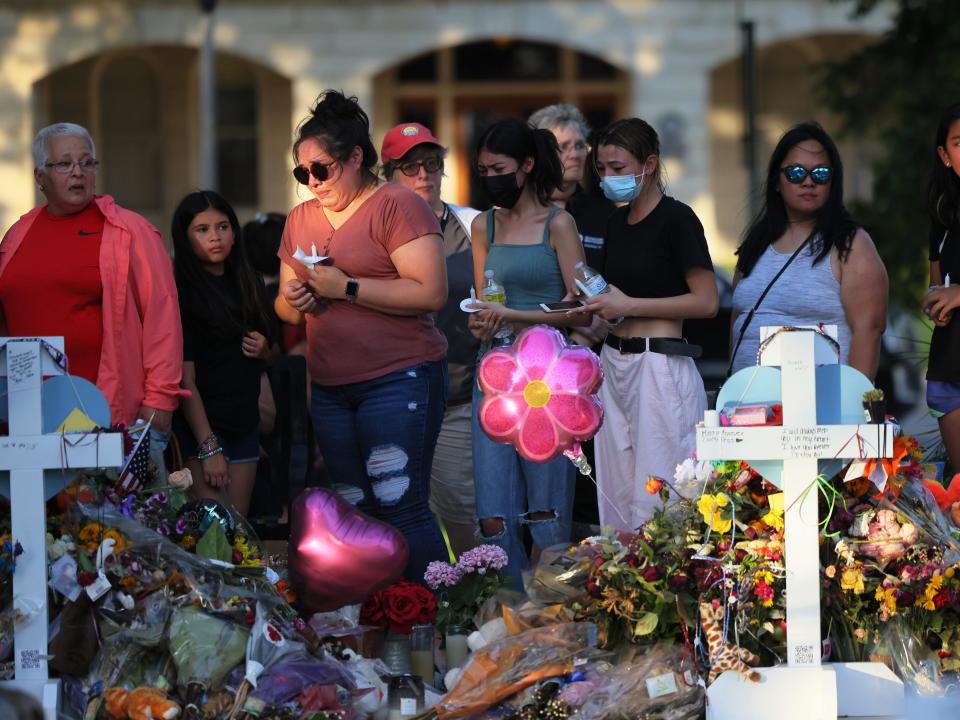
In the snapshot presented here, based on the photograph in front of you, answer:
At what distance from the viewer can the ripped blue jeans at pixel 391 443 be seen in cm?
527

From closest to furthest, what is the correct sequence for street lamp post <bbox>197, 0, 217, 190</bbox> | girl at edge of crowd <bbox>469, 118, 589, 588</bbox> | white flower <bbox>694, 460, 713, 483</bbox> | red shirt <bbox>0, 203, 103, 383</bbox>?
white flower <bbox>694, 460, 713, 483</bbox>, red shirt <bbox>0, 203, 103, 383</bbox>, girl at edge of crowd <bbox>469, 118, 589, 588</bbox>, street lamp post <bbox>197, 0, 217, 190</bbox>

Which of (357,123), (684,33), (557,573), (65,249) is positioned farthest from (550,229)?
(684,33)

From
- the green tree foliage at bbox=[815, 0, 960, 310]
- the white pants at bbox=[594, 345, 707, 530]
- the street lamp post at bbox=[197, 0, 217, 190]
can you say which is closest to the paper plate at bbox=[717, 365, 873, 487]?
the white pants at bbox=[594, 345, 707, 530]

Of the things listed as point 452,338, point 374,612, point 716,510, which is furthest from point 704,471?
point 452,338

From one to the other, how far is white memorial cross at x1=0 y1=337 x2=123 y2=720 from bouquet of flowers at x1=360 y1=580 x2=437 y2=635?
3.59ft

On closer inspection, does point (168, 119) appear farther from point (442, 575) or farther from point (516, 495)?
point (442, 575)

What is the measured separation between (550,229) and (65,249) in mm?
1625

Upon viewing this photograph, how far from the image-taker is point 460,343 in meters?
6.31

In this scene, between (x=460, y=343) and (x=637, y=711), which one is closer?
(x=637, y=711)

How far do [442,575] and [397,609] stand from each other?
198mm

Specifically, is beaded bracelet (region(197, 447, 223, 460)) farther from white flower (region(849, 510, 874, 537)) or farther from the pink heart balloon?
white flower (region(849, 510, 874, 537))

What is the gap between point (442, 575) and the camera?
521 centimetres

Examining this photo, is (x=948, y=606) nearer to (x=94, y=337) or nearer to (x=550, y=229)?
(x=550, y=229)

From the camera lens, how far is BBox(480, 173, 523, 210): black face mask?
5586 mm
